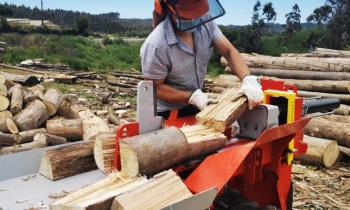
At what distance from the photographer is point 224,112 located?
2.87m

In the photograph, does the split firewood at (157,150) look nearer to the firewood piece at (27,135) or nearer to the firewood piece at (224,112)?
the firewood piece at (224,112)

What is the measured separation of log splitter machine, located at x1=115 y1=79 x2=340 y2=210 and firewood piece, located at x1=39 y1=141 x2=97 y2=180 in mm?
378

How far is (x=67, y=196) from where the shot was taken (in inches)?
88.4

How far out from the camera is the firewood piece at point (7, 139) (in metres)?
6.53

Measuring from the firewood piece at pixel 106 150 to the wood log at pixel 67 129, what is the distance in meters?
4.70

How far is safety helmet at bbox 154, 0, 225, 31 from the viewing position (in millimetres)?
3176

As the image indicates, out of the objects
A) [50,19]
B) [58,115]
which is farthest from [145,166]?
[50,19]

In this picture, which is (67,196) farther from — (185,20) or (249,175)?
(185,20)

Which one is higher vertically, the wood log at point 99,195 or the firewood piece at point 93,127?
the wood log at point 99,195

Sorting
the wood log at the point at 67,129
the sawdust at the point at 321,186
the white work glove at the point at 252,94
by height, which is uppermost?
the white work glove at the point at 252,94

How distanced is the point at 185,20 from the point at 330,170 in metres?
3.87

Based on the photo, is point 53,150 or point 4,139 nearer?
point 53,150

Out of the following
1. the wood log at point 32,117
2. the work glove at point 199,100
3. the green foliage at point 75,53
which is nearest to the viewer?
the work glove at point 199,100

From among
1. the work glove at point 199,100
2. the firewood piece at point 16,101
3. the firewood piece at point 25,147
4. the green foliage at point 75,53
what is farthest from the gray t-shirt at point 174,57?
the green foliage at point 75,53
